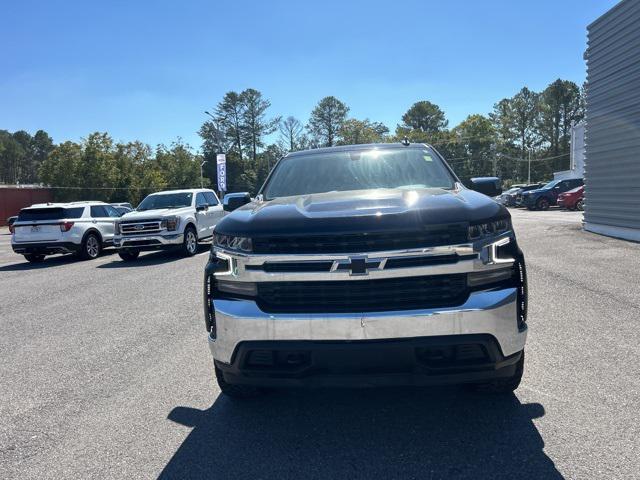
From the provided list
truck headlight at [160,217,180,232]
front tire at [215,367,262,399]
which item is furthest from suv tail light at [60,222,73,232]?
front tire at [215,367,262,399]

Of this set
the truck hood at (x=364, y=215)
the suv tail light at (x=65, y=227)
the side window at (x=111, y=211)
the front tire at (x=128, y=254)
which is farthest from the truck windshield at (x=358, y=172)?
the side window at (x=111, y=211)

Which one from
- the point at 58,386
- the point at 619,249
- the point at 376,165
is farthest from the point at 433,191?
the point at 619,249

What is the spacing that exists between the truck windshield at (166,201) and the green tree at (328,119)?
3442 inches

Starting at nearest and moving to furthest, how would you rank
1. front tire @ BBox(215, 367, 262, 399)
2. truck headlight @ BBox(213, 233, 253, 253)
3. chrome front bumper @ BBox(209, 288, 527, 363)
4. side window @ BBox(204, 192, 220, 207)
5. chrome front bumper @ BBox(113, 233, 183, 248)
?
1. chrome front bumper @ BBox(209, 288, 527, 363)
2. truck headlight @ BBox(213, 233, 253, 253)
3. front tire @ BBox(215, 367, 262, 399)
4. chrome front bumper @ BBox(113, 233, 183, 248)
5. side window @ BBox(204, 192, 220, 207)

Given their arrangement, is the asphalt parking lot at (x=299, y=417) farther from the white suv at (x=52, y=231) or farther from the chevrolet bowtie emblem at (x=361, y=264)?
the white suv at (x=52, y=231)

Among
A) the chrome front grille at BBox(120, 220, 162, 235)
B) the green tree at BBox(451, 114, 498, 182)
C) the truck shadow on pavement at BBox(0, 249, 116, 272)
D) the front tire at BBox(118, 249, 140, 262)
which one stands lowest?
the truck shadow on pavement at BBox(0, 249, 116, 272)

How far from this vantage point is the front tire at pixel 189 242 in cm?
1366

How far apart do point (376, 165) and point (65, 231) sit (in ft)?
39.5

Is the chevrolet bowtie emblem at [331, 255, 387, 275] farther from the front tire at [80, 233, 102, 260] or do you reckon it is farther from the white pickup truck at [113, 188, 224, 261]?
the front tire at [80, 233, 102, 260]

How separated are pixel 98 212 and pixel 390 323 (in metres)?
14.6

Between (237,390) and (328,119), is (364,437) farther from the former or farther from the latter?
(328,119)

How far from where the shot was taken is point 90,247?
48.3 feet

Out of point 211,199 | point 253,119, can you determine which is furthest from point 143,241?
point 253,119

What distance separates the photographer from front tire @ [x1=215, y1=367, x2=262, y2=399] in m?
3.47
